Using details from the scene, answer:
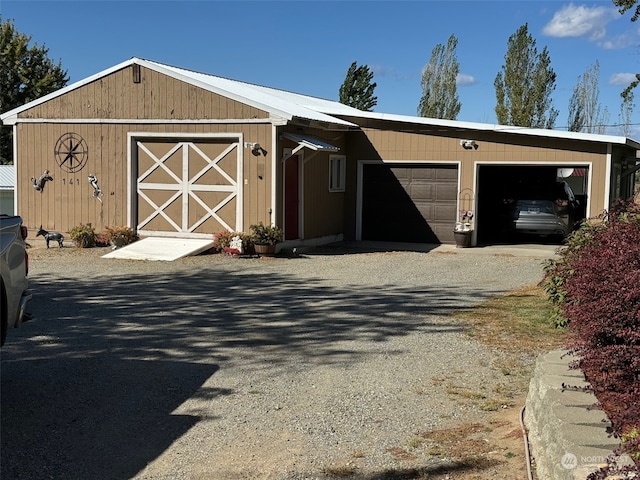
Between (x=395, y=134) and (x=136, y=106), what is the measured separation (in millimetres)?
6411

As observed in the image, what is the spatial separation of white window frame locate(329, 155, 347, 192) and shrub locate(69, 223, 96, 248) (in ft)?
19.4

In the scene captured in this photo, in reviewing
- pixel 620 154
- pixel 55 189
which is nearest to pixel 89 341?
pixel 55 189

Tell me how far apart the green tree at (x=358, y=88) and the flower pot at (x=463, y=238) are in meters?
24.6

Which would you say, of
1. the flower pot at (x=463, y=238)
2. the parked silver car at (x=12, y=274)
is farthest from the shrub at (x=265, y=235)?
the parked silver car at (x=12, y=274)

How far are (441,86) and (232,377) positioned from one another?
3879 centimetres

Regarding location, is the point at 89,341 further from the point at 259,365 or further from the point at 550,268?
the point at 550,268

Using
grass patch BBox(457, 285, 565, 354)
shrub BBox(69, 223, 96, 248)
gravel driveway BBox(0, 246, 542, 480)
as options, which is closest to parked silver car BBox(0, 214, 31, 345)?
gravel driveway BBox(0, 246, 542, 480)

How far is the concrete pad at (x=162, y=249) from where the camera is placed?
14070 millimetres

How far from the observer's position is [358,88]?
40500 mm

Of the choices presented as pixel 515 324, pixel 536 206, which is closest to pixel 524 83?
pixel 536 206

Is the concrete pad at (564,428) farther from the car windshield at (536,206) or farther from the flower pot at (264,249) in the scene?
the car windshield at (536,206)

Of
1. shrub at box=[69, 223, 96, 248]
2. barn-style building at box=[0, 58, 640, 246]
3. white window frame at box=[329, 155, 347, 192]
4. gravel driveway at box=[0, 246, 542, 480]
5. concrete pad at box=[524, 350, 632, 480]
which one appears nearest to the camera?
concrete pad at box=[524, 350, 632, 480]

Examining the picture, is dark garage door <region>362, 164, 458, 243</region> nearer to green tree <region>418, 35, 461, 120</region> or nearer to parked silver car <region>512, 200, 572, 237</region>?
parked silver car <region>512, 200, 572, 237</region>

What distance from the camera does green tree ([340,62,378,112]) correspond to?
40.5 m
